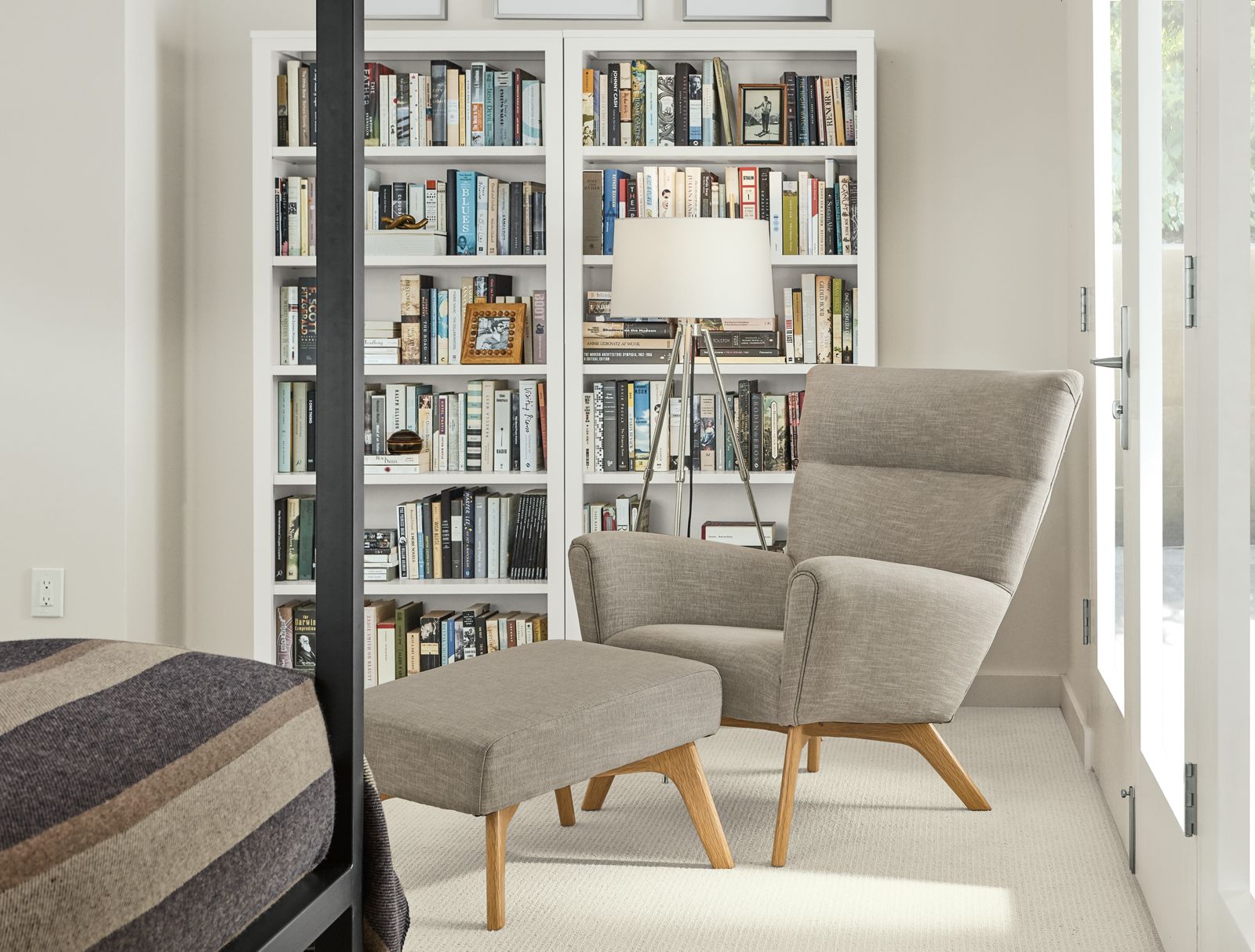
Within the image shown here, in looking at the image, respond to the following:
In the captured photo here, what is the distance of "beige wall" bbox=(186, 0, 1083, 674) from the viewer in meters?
3.77

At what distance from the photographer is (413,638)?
12.5ft

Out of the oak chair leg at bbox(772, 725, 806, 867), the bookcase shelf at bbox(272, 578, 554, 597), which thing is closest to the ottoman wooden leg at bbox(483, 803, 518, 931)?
the oak chair leg at bbox(772, 725, 806, 867)

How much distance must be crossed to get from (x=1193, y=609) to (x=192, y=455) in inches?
123

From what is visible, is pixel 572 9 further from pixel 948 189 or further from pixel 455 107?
pixel 948 189

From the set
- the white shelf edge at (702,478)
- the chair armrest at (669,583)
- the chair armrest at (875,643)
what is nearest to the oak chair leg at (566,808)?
the chair armrest at (669,583)

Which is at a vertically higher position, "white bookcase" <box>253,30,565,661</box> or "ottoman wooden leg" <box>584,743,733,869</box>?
"white bookcase" <box>253,30,565,661</box>

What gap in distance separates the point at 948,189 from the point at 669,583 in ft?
5.59

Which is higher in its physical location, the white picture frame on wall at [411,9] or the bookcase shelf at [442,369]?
the white picture frame on wall at [411,9]

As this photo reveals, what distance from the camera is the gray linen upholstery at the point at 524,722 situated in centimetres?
203

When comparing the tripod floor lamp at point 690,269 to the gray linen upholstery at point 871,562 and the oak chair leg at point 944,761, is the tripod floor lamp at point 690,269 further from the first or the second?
the oak chair leg at point 944,761

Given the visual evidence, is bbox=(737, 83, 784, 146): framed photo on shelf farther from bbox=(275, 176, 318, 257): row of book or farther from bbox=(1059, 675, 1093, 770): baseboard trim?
bbox=(1059, 675, 1093, 770): baseboard trim

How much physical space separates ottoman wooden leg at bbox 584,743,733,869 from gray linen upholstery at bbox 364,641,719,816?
0.04 m

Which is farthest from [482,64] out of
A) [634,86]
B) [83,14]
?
[83,14]

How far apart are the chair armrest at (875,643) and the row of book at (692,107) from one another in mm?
1683
